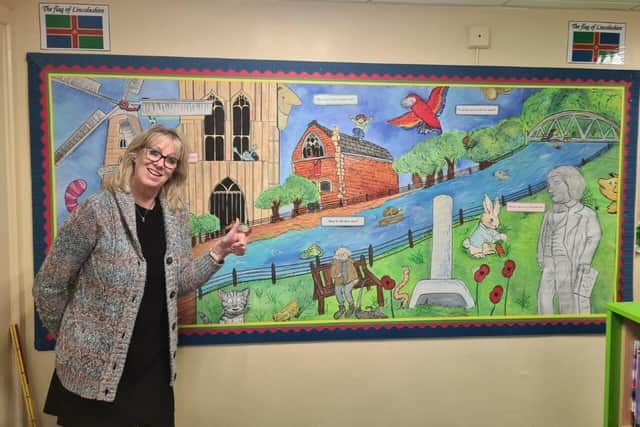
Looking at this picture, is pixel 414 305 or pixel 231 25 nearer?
pixel 231 25

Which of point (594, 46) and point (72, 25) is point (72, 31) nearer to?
point (72, 25)

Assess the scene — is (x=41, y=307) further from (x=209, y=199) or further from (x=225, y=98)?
(x=225, y=98)

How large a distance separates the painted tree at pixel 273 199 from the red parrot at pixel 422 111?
0.59 meters

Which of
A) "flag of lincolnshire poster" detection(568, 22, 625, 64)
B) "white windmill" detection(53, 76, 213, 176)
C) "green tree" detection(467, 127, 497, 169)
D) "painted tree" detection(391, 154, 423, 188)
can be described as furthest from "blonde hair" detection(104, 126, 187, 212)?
"flag of lincolnshire poster" detection(568, 22, 625, 64)

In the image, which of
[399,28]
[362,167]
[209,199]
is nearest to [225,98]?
[209,199]

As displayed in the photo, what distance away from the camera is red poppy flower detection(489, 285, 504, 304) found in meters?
2.14

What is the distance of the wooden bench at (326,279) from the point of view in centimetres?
208

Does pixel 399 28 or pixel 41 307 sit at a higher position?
pixel 399 28

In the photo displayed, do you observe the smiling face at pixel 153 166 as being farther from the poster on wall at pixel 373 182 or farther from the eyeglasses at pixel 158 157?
the poster on wall at pixel 373 182

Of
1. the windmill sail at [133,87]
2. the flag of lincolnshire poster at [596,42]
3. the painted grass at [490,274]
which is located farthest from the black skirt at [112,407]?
the flag of lincolnshire poster at [596,42]

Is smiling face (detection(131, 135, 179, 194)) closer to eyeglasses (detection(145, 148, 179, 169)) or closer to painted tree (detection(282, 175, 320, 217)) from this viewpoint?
eyeglasses (detection(145, 148, 179, 169))

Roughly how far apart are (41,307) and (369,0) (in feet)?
5.79

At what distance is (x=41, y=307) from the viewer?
4.96ft

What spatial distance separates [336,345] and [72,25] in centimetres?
182
